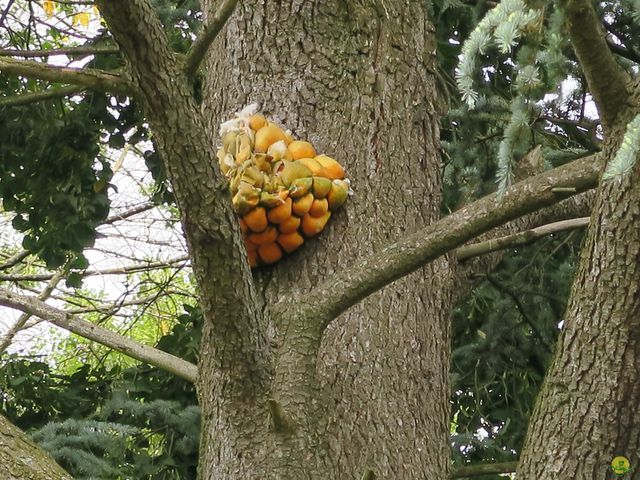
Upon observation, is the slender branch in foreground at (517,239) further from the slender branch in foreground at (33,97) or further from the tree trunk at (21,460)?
the slender branch in foreground at (33,97)

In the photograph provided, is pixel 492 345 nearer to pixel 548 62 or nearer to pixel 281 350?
pixel 281 350

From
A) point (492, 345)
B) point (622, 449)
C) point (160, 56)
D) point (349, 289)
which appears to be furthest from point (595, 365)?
point (492, 345)

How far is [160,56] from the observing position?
1927mm

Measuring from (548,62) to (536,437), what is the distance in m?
0.84

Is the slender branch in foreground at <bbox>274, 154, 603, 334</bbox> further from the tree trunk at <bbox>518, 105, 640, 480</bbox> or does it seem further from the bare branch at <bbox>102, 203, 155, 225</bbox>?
the bare branch at <bbox>102, 203, 155, 225</bbox>

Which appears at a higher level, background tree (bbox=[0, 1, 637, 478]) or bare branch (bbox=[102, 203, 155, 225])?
bare branch (bbox=[102, 203, 155, 225])

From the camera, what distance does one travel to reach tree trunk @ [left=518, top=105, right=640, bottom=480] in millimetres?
2057

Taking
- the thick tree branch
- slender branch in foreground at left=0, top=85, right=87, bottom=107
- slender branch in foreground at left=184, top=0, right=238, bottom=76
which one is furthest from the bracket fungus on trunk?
slender branch in foreground at left=0, top=85, right=87, bottom=107

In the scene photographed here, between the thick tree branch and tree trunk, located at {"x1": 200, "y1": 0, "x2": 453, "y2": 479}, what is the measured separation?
73 cm

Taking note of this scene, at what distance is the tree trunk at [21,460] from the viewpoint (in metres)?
2.21

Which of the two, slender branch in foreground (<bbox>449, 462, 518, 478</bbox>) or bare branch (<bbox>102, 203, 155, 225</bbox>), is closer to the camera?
slender branch in foreground (<bbox>449, 462, 518, 478</bbox>)

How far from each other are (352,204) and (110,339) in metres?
1.08

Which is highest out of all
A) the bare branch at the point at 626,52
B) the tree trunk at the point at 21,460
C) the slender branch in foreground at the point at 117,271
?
the slender branch in foreground at the point at 117,271

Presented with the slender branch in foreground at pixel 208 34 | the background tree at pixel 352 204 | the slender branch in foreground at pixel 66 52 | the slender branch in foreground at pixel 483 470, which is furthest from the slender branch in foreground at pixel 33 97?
the slender branch in foreground at pixel 483 470
